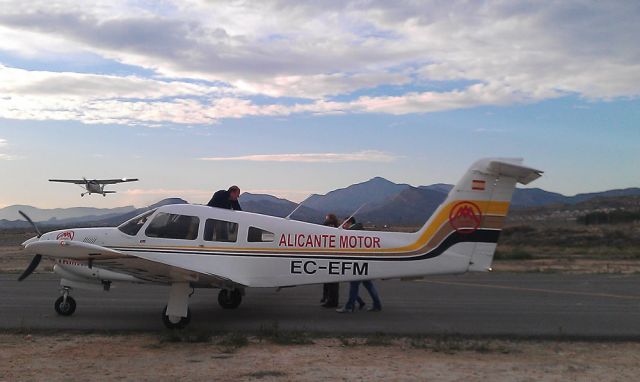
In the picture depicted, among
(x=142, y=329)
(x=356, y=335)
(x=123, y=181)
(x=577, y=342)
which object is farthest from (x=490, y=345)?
(x=123, y=181)

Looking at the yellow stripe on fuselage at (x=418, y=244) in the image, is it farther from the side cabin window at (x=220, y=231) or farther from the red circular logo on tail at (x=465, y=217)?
the side cabin window at (x=220, y=231)

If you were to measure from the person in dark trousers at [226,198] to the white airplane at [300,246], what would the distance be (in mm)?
436

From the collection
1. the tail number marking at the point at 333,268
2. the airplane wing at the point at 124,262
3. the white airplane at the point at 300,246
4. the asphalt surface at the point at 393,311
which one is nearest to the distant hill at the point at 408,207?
the asphalt surface at the point at 393,311

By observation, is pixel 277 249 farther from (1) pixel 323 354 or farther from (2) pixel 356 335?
(1) pixel 323 354

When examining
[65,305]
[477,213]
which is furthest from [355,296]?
[65,305]

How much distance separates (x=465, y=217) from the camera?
1120cm

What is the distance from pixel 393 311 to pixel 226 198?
4230mm

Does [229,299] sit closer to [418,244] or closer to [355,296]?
[355,296]

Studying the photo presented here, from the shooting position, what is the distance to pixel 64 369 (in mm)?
7660

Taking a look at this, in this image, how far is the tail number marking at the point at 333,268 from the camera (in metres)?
11.2

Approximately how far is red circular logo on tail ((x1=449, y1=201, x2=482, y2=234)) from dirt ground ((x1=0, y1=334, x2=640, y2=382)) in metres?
2.37

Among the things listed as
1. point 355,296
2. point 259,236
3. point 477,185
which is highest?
point 477,185

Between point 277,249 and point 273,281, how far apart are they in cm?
61

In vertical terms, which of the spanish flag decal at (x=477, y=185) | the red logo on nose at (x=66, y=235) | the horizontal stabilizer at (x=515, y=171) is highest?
the horizontal stabilizer at (x=515, y=171)
